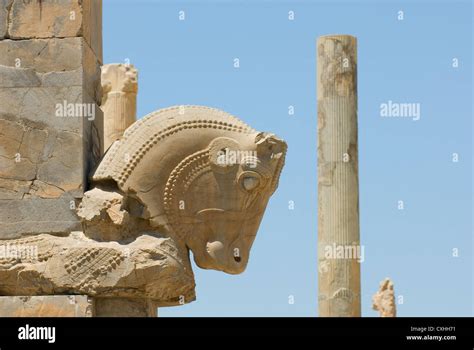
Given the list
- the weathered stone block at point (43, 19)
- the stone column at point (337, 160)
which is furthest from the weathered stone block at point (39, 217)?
the stone column at point (337, 160)

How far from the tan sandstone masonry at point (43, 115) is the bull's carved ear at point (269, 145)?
1.25 meters

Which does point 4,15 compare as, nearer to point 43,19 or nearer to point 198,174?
point 43,19

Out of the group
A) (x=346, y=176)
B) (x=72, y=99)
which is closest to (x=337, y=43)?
(x=346, y=176)

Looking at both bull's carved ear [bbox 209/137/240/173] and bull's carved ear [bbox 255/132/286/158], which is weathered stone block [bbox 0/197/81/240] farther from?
bull's carved ear [bbox 255/132/286/158]

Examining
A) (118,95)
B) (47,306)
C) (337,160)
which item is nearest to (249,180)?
(47,306)

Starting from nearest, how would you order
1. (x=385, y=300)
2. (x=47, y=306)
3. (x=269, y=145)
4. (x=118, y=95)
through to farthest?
(x=47, y=306)
(x=269, y=145)
(x=118, y=95)
(x=385, y=300)

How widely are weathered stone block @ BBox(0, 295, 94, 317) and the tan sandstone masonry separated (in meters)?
0.47

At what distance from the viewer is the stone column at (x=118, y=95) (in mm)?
16844

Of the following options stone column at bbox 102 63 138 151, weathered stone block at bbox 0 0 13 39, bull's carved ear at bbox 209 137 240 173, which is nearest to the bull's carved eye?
bull's carved ear at bbox 209 137 240 173

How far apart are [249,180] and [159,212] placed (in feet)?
2.23

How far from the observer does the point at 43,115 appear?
10023mm

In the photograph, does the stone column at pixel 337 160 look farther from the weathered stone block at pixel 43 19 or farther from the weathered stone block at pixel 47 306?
the weathered stone block at pixel 47 306
